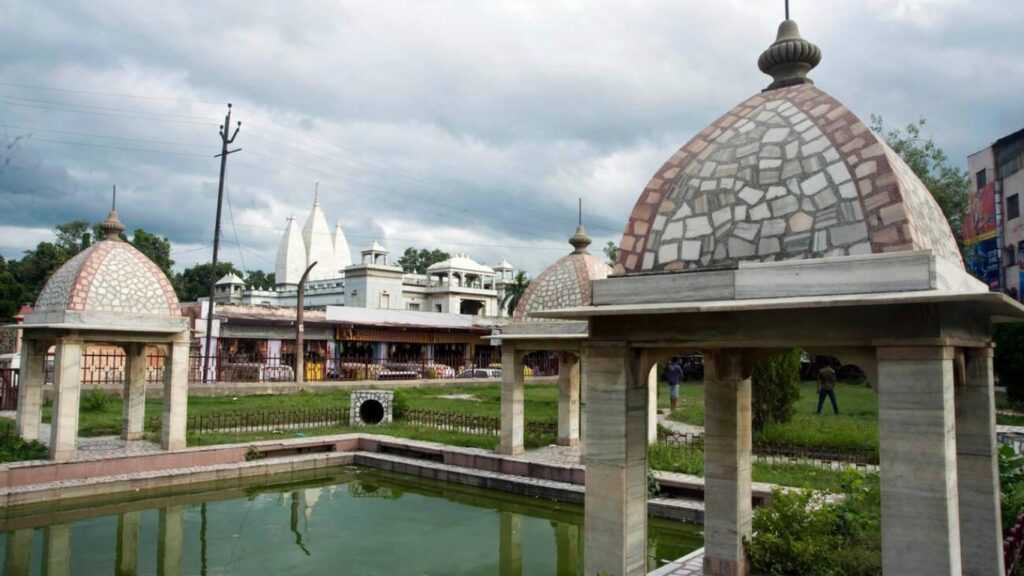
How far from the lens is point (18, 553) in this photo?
30.4 ft

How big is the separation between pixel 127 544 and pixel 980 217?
112 ft

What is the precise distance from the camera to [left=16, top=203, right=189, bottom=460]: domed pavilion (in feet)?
43.2

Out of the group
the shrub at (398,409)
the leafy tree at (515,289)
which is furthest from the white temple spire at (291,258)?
the shrub at (398,409)

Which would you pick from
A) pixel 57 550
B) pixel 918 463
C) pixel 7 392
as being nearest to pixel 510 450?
pixel 57 550

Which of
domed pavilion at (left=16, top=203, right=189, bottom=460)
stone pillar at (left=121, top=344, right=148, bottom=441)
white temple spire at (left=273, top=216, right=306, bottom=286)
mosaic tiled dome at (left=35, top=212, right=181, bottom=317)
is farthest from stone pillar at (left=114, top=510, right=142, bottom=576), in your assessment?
white temple spire at (left=273, top=216, right=306, bottom=286)

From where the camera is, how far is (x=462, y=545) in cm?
995

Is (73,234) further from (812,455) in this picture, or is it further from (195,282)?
(812,455)

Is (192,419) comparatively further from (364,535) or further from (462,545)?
(462,545)

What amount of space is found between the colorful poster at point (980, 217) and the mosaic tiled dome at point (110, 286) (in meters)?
31.7

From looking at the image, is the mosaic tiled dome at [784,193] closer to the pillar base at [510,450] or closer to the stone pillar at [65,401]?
the pillar base at [510,450]

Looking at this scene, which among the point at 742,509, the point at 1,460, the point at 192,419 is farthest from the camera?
the point at 192,419

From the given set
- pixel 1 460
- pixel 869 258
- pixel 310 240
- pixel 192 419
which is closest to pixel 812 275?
pixel 869 258

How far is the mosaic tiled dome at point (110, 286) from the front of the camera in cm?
1338

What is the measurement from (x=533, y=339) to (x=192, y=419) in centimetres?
956
